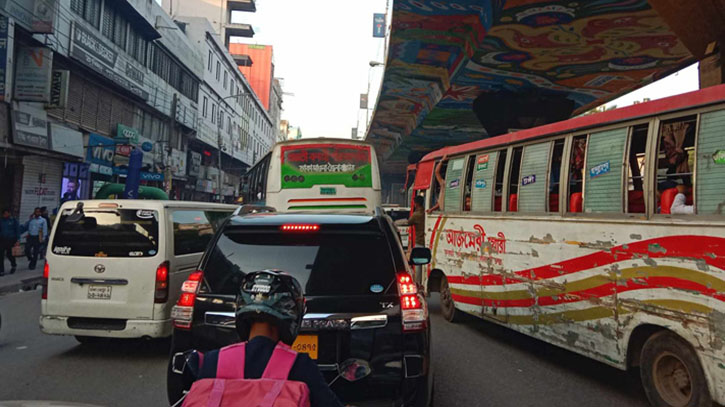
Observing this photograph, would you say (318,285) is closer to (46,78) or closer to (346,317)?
(346,317)

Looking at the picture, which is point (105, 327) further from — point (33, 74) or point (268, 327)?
point (33, 74)

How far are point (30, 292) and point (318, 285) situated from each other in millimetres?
11555

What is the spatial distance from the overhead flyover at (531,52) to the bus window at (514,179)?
7184mm

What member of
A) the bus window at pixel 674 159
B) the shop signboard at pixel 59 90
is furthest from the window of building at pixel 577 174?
the shop signboard at pixel 59 90

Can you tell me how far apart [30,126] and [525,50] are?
1721cm

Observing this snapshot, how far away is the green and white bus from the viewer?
12.7 metres

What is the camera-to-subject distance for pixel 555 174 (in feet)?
21.6

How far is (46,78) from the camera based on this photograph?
1717 cm

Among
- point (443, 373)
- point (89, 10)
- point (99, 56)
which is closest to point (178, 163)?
point (99, 56)

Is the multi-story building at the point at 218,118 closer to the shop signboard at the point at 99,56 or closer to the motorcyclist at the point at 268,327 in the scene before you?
the shop signboard at the point at 99,56

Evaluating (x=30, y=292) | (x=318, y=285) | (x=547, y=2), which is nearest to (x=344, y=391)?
(x=318, y=285)

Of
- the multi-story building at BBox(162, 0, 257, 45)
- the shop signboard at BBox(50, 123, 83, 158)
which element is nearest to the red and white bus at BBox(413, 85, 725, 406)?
the shop signboard at BBox(50, 123, 83, 158)

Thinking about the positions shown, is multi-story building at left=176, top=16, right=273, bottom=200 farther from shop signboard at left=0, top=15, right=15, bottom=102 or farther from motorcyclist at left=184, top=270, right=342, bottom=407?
motorcyclist at left=184, top=270, right=342, bottom=407

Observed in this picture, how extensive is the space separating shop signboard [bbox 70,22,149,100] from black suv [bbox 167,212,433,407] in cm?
2061
